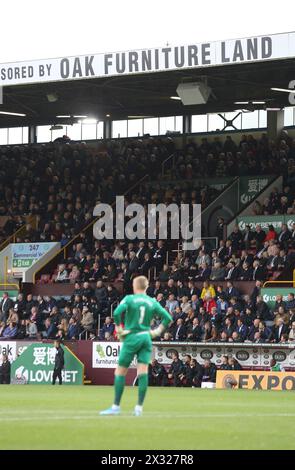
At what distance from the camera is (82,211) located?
4275 cm

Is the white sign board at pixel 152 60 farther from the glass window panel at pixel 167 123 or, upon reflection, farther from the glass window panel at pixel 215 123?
the glass window panel at pixel 167 123

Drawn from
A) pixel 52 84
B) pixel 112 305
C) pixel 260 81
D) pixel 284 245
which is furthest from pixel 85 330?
pixel 260 81

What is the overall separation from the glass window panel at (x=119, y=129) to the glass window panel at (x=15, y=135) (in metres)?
5.45

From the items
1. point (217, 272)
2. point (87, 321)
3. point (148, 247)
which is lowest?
point (87, 321)

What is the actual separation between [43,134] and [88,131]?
2.62 metres

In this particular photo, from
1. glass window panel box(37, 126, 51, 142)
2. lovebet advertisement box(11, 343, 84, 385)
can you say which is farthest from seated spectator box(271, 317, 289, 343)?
glass window panel box(37, 126, 51, 142)

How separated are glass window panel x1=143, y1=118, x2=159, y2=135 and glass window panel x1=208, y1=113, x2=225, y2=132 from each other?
119 inches

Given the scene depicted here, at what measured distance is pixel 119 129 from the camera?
51.3 m

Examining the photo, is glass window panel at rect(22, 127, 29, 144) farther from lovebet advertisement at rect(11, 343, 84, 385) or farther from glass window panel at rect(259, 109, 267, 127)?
lovebet advertisement at rect(11, 343, 84, 385)

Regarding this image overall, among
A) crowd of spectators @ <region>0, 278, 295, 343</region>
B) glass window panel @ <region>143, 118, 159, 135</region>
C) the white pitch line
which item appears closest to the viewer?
the white pitch line

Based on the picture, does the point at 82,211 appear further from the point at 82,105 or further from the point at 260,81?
the point at 260,81

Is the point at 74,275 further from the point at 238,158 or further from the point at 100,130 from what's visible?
the point at 100,130

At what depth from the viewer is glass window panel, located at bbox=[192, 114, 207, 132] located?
48.5 metres

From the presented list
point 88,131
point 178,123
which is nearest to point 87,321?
point 178,123
